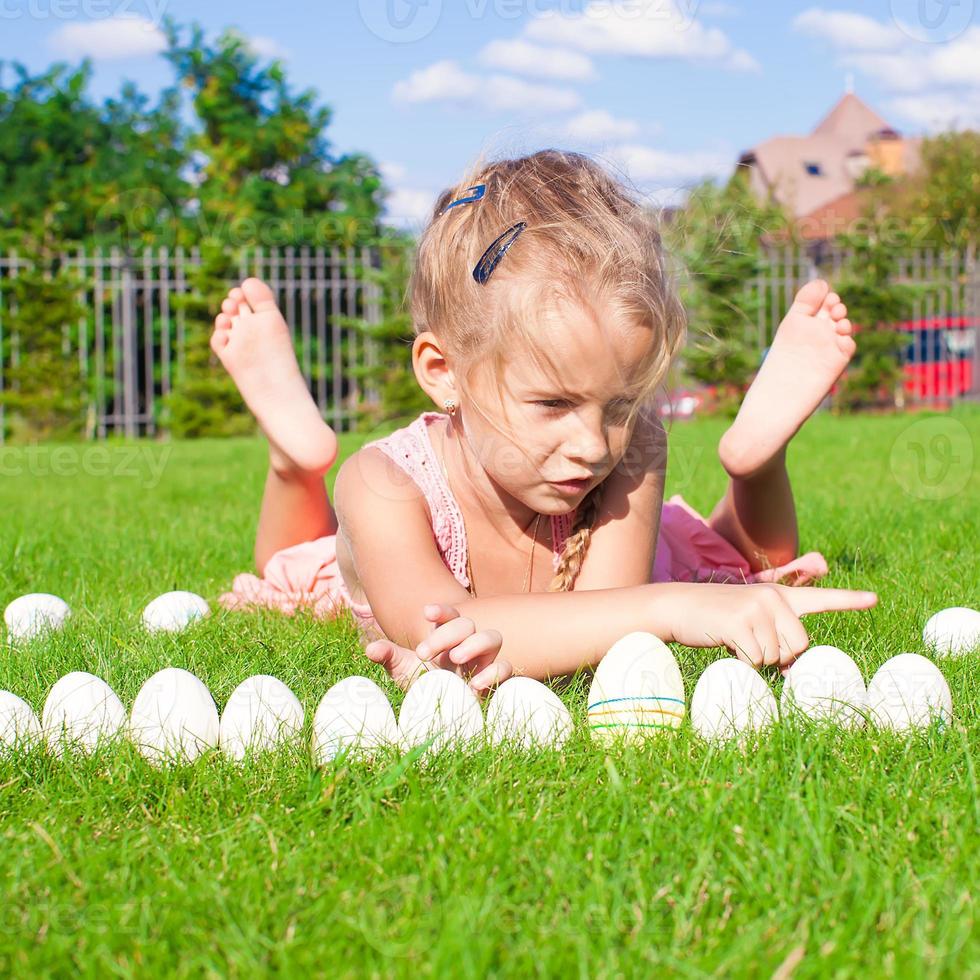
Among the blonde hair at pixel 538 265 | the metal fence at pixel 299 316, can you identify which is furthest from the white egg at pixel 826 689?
the metal fence at pixel 299 316

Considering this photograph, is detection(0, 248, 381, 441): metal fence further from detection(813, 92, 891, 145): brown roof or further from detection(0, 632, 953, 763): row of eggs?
detection(813, 92, 891, 145): brown roof

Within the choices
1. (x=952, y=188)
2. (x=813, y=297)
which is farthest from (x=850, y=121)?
(x=813, y=297)

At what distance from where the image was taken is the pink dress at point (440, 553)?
102 inches

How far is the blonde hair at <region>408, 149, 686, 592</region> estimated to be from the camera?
2.12 m

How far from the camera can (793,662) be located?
1982mm

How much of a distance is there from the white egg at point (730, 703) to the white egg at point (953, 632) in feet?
2.01

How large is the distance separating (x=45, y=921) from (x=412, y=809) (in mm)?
443

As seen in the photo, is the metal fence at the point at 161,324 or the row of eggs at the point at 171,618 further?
the metal fence at the point at 161,324

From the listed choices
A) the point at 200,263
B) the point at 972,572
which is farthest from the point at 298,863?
the point at 200,263

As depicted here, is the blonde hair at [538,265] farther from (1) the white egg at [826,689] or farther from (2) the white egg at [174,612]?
(2) the white egg at [174,612]

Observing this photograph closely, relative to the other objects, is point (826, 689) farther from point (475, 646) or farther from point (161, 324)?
point (161, 324)

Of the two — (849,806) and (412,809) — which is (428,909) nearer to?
(412,809)

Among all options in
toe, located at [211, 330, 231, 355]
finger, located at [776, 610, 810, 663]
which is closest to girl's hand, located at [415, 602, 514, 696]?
finger, located at [776, 610, 810, 663]

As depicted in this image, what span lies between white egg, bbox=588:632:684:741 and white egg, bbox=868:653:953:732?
308 millimetres
